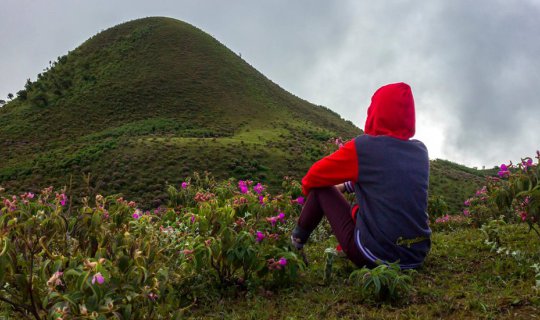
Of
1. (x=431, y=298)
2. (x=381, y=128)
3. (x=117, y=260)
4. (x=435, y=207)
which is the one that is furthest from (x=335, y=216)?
(x=435, y=207)

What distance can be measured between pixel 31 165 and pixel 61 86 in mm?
21338

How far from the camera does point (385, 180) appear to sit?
3.33m

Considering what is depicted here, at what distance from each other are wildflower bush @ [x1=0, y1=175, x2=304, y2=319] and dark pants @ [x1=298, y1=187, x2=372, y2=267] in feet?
1.16

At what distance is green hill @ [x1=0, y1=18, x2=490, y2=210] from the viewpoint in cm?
2894

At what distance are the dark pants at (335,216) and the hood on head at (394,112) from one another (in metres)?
0.68

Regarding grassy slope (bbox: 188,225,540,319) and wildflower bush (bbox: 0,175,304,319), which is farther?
grassy slope (bbox: 188,225,540,319)

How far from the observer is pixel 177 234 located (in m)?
4.30

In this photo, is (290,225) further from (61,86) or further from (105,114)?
(61,86)

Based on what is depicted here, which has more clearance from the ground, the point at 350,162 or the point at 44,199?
the point at 350,162

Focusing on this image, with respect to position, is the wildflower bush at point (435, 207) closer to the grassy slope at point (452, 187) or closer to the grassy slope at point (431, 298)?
the grassy slope at point (431, 298)

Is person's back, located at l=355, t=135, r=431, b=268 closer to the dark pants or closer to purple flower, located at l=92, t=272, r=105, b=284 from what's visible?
the dark pants

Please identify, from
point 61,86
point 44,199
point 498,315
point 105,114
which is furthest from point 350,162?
point 61,86

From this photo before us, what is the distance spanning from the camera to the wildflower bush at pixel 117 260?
2.04 m

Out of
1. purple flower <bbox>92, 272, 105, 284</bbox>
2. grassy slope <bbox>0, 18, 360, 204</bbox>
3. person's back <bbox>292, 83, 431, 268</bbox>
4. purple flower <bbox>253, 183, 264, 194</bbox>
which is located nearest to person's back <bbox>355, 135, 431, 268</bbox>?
person's back <bbox>292, 83, 431, 268</bbox>
